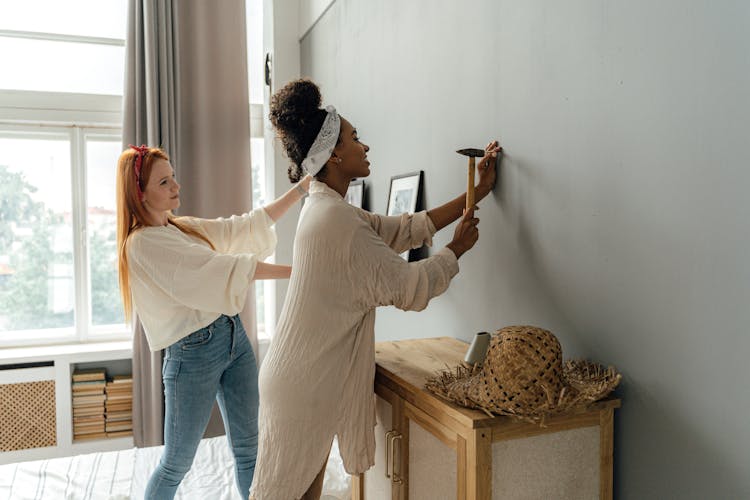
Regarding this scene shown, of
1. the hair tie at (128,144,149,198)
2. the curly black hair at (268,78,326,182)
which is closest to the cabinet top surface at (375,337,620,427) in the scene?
the curly black hair at (268,78,326,182)

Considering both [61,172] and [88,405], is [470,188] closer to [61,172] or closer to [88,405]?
[88,405]

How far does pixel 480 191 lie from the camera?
164 centimetres

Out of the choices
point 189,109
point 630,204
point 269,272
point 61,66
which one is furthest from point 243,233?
point 61,66

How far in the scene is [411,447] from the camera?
144 centimetres

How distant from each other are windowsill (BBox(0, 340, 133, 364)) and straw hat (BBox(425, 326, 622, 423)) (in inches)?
117

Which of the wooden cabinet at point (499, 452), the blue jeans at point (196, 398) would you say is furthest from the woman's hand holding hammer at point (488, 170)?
the blue jeans at point (196, 398)

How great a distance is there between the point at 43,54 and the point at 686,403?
3.98m

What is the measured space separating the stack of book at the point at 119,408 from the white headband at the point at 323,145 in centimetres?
266

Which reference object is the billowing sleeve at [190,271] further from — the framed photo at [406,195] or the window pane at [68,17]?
the window pane at [68,17]

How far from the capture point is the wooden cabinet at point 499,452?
45.0 inches

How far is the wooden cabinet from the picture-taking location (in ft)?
3.75

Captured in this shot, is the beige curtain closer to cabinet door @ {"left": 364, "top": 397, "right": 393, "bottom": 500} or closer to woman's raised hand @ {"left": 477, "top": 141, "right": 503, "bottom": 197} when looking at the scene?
cabinet door @ {"left": 364, "top": 397, "right": 393, "bottom": 500}

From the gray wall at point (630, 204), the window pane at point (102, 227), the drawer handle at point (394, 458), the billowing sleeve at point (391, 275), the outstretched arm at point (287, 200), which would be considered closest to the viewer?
the gray wall at point (630, 204)

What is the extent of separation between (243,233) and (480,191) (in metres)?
1.13
